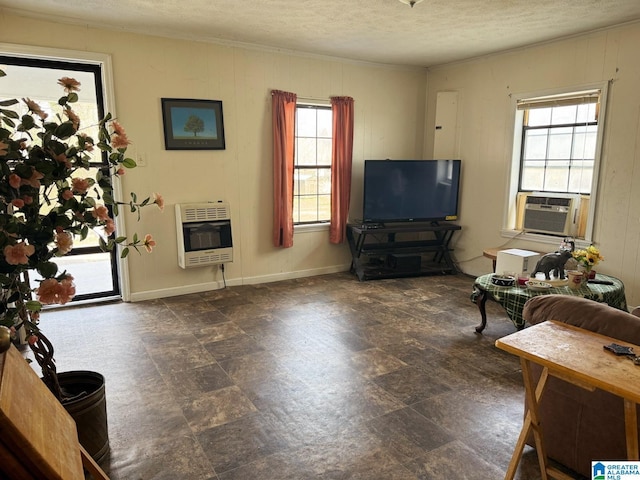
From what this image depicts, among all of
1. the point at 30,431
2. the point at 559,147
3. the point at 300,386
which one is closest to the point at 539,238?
the point at 559,147

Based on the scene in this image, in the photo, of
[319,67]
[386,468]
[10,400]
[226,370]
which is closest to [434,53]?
[319,67]

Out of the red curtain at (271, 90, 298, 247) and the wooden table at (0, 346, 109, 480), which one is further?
the red curtain at (271, 90, 298, 247)

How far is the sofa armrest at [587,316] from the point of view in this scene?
1723 millimetres

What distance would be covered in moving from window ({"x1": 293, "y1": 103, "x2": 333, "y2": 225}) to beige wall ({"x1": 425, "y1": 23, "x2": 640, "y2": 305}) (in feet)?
5.08

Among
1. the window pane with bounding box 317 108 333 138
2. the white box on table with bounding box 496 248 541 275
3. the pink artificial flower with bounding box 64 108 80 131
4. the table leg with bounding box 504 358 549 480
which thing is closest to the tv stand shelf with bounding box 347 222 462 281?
the window pane with bounding box 317 108 333 138

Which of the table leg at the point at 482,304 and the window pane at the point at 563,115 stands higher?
the window pane at the point at 563,115

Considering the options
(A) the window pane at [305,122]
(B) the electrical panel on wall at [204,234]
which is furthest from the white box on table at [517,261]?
(B) the electrical panel on wall at [204,234]

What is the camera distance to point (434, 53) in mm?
5090

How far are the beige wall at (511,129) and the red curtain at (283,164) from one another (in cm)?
208

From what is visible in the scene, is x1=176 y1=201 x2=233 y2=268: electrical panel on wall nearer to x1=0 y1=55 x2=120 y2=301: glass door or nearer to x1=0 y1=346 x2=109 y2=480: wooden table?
x1=0 y1=55 x2=120 y2=301: glass door

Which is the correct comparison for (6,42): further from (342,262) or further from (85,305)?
(342,262)

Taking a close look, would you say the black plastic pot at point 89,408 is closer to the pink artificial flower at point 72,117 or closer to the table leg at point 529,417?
the pink artificial flower at point 72,117

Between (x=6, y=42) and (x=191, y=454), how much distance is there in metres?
3.62

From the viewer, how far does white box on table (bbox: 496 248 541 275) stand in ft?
13.3
